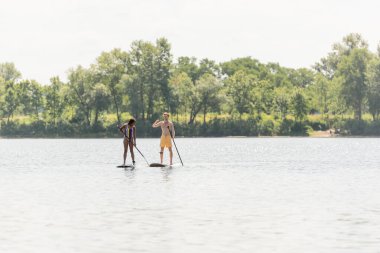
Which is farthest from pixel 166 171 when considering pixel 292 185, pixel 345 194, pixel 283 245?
pixel 283 245

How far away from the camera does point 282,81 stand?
18650cm

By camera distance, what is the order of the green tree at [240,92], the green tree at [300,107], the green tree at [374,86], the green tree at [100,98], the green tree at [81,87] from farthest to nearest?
the green tree at [240,92], the green tree at [300,107], the green tree at [374,86], the green tree at [81,87], the green tree at [100,98]

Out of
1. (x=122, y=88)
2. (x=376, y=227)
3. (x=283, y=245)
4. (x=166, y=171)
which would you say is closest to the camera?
(x=283, y=245)

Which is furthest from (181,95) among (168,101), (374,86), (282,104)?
(374,86)

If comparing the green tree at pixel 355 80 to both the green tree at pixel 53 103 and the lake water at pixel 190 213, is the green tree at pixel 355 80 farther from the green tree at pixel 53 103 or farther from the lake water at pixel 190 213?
the lake water at pixel 190 213

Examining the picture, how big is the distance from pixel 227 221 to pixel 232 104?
121 m

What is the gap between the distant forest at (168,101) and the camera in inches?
5094

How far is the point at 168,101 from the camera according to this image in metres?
131

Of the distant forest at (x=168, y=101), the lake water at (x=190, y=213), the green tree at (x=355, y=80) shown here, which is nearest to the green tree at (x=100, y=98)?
the distant forest at (x=168, y=101)

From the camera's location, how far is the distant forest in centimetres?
12938

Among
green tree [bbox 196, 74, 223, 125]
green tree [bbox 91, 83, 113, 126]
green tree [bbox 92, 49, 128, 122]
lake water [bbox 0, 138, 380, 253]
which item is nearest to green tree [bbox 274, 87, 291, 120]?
green tree [bbox 196, 74, 223, 125]

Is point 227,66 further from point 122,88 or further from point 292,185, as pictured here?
point 292,185

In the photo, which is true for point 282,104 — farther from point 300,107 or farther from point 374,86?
point 374,86

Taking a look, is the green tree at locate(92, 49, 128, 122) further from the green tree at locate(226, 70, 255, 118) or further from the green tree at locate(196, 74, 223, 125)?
the green tree at locate(226, 70, 255, 118)
